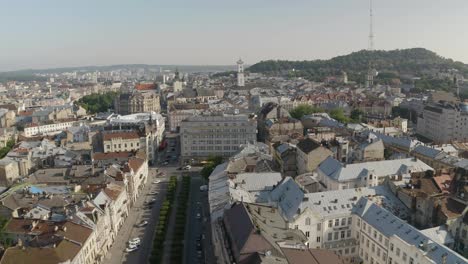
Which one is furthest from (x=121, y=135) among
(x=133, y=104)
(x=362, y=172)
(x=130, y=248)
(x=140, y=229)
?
(x=133, y=104)

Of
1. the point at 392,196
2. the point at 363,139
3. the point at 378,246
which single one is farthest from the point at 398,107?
the point at 378,246

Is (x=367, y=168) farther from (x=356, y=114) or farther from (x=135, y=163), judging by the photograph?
(x=356, y=114)

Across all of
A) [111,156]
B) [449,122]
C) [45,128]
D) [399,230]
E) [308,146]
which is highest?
[308,146]

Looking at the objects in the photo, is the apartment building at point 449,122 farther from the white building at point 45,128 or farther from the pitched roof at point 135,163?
the white building at point 45,128

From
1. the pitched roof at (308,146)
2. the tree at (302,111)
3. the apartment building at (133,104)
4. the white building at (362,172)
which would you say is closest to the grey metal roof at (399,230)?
the white building at (362,172)

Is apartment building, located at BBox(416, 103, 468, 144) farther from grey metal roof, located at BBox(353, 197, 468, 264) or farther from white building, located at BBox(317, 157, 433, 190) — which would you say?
grey metal roof, located at BBox(353, 197, 468, 264)

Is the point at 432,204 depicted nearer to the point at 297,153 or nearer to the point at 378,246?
the point at 378,246
